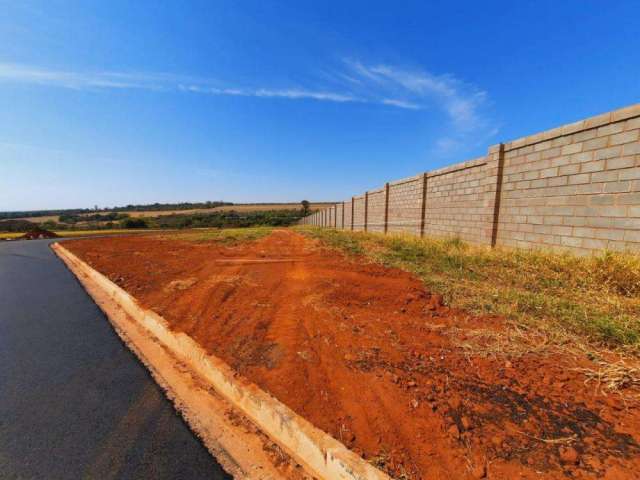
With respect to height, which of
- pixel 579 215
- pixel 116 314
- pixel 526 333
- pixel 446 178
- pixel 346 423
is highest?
pixel 446 178

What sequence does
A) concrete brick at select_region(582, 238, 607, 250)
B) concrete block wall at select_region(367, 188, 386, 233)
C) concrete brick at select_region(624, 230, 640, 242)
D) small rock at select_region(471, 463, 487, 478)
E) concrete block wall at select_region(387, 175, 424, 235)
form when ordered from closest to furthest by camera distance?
small rock at select_region(471, 463, 487, 478)
concrete brick at select_region(624, 230, 640, 242)
concrete brick at select_region(582, 238, 607, 250)
concrete block wall at select_region(387, 175, 424, 235)
concrete block wall at select_region(367, 188, 386, 233)

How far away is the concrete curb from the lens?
134 centimetres

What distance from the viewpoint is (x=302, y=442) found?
1552 millimetres

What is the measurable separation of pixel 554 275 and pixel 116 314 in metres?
6.93

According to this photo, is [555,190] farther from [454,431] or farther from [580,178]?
[454,431]

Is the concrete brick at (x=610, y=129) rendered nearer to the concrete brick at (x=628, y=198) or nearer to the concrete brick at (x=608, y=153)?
the concrete brick at (x=608, y=153)

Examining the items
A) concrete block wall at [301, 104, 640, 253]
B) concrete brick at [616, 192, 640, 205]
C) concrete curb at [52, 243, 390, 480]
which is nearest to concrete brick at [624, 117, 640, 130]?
concrete block wall at [301, 104, 640, 253]

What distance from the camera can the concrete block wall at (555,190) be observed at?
4020 millimetres

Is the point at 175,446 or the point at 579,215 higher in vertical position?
the point at 579,215

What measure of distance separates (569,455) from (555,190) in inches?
217

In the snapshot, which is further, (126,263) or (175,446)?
(126,263)

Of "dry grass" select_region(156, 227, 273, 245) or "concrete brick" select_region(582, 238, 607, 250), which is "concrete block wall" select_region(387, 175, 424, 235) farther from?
"dry grass" select_region(156, 227, 273, 245)

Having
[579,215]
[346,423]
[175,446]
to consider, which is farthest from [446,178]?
[175,446]

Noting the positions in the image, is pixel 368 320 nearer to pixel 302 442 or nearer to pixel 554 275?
pixel 302 442
